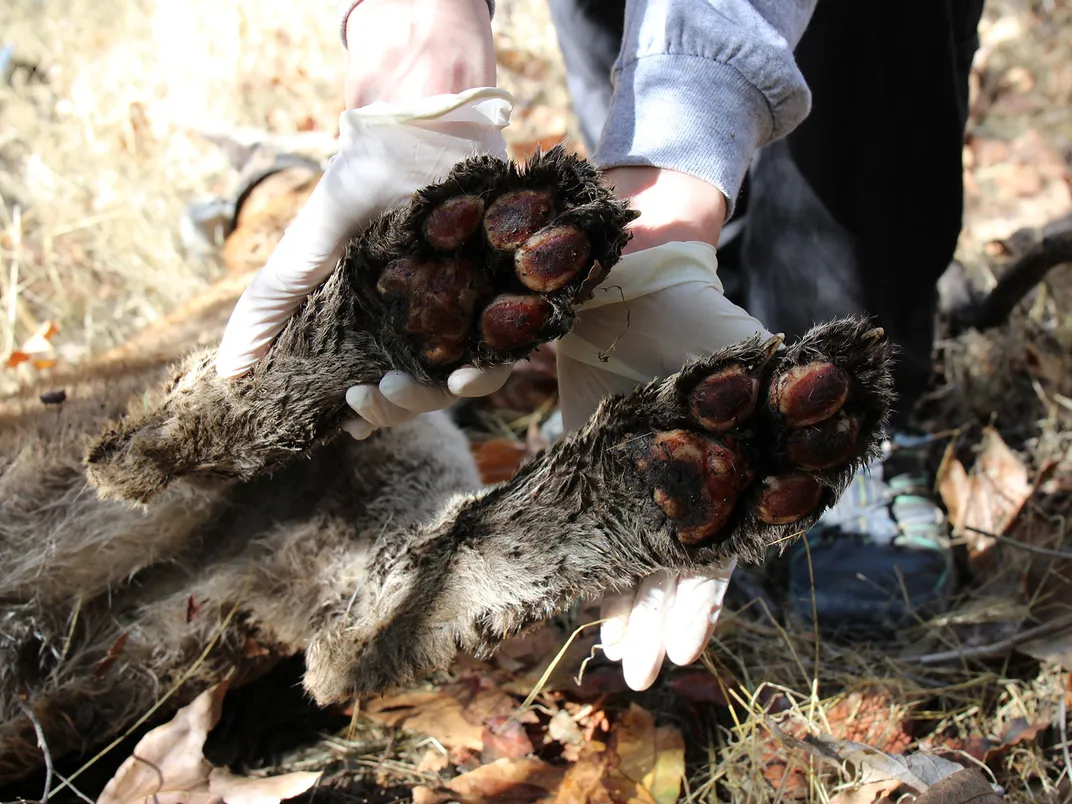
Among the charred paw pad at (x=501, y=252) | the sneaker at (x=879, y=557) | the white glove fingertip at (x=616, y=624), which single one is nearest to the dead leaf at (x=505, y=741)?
the white glove fingertip at (x=616, y=624)

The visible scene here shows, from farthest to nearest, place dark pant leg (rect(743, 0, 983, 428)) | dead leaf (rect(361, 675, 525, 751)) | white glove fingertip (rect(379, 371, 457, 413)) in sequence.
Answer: dark pant leg (rect(743, 0, 983, 428)) → dead leaf (rect(361, 675, 525, 751)) → white glove fingertip (rect(379, 371, 457, 413))

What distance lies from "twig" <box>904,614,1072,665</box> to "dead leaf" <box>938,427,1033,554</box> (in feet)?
1.71

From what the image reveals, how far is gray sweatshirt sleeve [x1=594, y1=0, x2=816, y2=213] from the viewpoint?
1859 millimetres

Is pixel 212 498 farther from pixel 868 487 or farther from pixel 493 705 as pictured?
pixel 868 487

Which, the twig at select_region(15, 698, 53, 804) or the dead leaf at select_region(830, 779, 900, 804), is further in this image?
the twig at select_region(15, 698, 53, 804)

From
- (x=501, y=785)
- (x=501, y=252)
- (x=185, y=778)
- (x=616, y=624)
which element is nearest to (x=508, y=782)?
(x=501, y=785)

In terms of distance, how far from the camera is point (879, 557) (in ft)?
9.02

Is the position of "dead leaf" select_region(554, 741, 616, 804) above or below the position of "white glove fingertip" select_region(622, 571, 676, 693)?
below

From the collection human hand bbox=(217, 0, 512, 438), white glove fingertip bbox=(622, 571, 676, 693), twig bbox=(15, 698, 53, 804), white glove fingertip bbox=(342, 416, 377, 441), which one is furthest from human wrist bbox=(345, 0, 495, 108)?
twig bbox=(15, 698, 53, 804)

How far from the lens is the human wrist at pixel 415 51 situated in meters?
1.75

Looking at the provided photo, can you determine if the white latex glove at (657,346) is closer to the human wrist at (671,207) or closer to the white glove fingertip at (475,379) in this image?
the human wrist at (671,207)

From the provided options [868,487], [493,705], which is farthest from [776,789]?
[868,487]

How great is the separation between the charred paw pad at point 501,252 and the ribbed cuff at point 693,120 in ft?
1.80

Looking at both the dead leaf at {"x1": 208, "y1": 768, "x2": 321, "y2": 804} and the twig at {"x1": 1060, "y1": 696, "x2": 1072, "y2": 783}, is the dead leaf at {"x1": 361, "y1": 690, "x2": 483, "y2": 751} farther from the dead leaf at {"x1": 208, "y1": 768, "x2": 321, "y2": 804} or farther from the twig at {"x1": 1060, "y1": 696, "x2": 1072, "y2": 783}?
the twig at {"x1": 1060, "y1": 696, "x2": 1072, "y2": 783}
